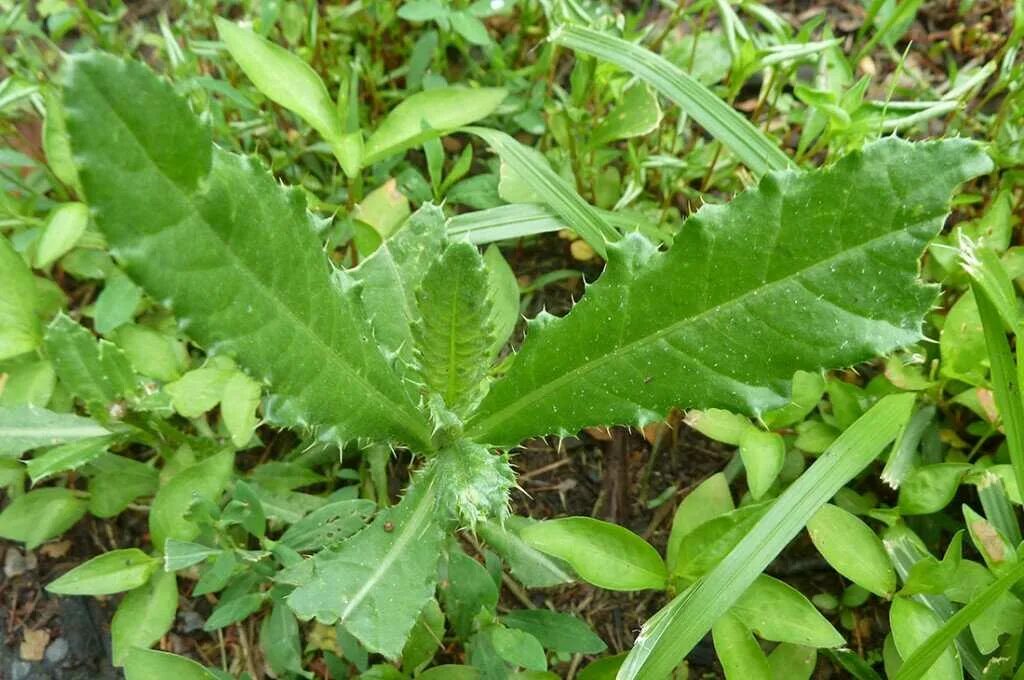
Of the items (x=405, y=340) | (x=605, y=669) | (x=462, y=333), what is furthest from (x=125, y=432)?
(x=605, y=669)

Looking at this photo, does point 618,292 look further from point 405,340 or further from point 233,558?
point 233,558

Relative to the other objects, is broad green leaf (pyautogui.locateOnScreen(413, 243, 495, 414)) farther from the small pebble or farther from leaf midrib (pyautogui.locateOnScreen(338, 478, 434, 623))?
the small pebble

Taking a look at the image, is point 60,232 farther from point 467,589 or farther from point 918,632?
point 918,632

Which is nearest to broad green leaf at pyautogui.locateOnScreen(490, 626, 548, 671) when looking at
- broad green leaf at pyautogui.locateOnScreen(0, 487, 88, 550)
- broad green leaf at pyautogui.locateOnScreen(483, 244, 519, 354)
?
broad green leaf at pyautogui.locateOnScreen(483, 244, 519, 354)

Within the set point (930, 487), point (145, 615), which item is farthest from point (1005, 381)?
point (145, 615)

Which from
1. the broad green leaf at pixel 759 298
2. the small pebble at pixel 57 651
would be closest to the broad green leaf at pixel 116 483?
the small pebble at pixel 57 651

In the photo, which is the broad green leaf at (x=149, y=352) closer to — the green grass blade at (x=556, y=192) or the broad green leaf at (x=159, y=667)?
the broad green leaf at (x=159, y=667)

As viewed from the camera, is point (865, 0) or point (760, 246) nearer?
point (760, 246)
